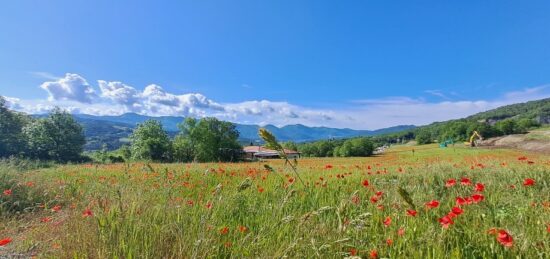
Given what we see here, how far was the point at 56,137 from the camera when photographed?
5491 cm

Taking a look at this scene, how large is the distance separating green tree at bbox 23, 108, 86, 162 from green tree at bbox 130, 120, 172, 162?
31.3 feet

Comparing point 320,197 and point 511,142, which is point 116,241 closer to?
point 320,197

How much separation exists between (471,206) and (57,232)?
445 centimetres

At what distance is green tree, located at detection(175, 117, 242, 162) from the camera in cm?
6081

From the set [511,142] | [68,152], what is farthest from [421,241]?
[511,142]

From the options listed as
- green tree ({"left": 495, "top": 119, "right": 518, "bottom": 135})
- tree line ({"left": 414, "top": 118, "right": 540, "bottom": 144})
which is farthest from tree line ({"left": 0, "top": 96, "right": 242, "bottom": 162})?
green tree ({"left": 495, "top": 119, "right": 518, "bottom": 135})

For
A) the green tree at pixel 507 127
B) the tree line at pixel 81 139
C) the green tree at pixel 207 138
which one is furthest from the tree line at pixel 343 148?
the green tree at pixel 507 127

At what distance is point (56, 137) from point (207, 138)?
26.5 metres

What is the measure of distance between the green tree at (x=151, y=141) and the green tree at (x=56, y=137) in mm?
9528

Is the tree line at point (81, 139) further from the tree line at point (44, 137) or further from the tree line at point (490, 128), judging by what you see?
the tree line at point (490, 128)

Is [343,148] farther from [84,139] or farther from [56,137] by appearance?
[56,137]

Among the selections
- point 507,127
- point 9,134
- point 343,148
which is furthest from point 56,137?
point 507,127

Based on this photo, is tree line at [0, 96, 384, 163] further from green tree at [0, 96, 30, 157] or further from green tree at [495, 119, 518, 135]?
green tree at [495, 119, 518, 135]

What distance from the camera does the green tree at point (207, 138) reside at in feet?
200
